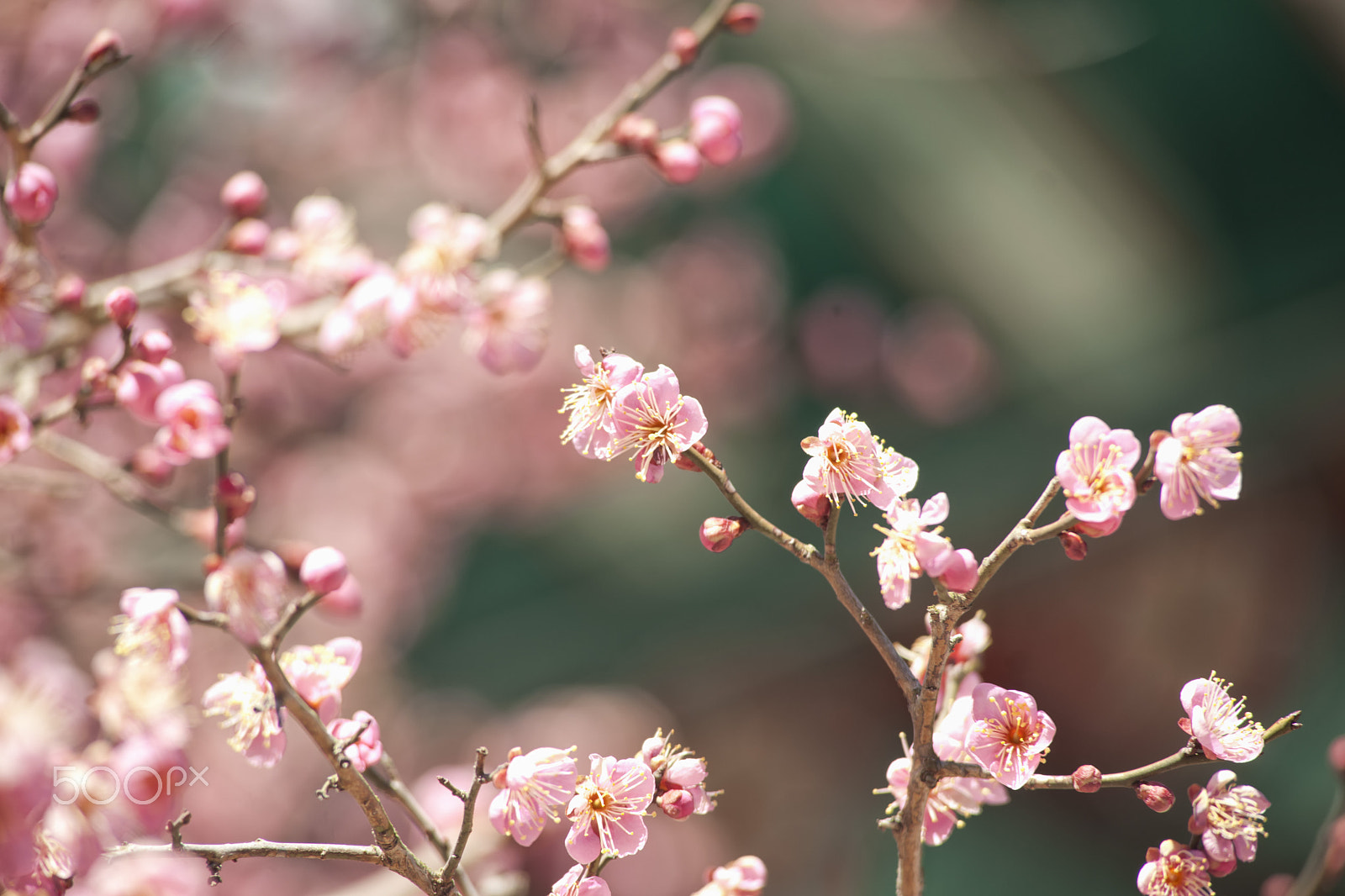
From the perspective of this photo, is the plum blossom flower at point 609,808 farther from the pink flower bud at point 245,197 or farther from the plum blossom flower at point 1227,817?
the pink flower bud at point 245,197

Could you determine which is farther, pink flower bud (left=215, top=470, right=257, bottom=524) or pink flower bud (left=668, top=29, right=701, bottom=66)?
pink flower bud (left=668, top=29, right=701, bottom=66)

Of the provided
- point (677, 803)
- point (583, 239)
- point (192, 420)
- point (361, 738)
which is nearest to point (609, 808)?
point (677, 803)

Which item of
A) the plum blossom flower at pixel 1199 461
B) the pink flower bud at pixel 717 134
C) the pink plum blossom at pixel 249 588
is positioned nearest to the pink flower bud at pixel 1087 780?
the plum blossom flower at pixel 1199 461

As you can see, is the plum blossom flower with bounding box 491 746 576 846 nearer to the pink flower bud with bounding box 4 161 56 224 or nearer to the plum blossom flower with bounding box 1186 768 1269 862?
the plum blossom flower with bounding box 1186 768 1269 862

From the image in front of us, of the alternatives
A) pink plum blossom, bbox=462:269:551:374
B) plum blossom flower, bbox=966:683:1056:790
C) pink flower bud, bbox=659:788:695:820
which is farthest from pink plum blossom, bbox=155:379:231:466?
plum blossom flower, bbox=966:683:1056:790

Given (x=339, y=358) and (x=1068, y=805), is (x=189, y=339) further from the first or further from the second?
(x=1068, y=805)

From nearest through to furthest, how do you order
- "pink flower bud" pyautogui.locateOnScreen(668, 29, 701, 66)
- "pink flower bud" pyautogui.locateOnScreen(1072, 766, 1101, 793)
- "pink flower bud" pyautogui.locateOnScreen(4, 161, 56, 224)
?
"pink flower bud" pyautogui.locateOnScreen(1072, 766, 1101, 793), "pink flower bud" pyautogui.locateOnScreen(4, 161, 56, 224), "pink flower bud" pyautogui.locateOnScreen(668, 29, 701, 66)

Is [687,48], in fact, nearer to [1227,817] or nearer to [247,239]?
[247,239]
